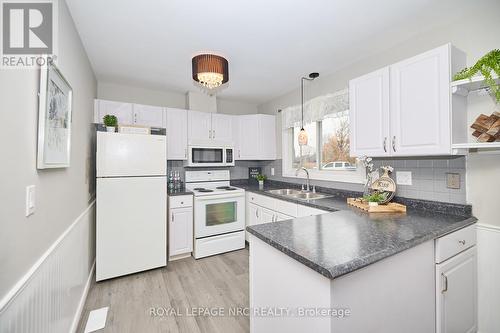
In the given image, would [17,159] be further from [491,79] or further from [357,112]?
[491,79]

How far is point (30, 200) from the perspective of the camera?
96cm

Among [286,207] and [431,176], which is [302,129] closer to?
[286,207]

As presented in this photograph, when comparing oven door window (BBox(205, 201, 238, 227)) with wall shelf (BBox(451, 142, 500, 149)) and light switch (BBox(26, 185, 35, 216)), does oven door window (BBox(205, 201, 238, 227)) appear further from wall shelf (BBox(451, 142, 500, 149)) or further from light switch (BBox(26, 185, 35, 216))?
wall shelf (BBox(451, 142, 500, 149))

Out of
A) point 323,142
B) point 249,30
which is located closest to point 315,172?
point 323,142

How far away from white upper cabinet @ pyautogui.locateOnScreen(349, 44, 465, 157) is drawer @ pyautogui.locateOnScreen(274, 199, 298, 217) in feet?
2.91

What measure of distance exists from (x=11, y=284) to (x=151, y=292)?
158 centimetres

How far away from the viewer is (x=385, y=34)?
190cm

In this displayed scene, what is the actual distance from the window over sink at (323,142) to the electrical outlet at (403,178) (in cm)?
38

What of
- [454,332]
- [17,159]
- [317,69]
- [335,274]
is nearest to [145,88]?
[317,69]

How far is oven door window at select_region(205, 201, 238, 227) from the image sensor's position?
3004 millimetres

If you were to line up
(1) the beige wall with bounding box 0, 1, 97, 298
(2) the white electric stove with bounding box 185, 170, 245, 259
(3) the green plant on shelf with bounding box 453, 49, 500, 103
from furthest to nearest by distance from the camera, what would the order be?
(2) the white electric stove with bounding box 185, 170, 245, 259 < (3) the green plant on shelf with bounding box 453, 49, 500, 103 < (1) the beige wall with bounding box 0, 1, 97, 298

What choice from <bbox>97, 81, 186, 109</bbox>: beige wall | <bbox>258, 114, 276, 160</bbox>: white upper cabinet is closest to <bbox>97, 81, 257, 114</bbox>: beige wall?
<bbox>97, 81, 186, 109</bbox>: beige wall

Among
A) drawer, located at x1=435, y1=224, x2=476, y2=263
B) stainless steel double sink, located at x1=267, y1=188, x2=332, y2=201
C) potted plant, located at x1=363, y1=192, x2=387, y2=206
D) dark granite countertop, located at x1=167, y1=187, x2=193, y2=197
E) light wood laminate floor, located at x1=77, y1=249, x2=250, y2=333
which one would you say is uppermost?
potted plant, located at x1=363, y1=192, x2=387, y2=206

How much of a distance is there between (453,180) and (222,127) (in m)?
2.89
